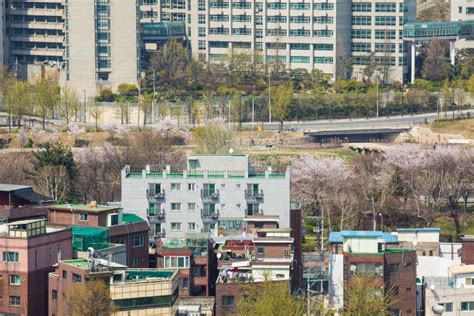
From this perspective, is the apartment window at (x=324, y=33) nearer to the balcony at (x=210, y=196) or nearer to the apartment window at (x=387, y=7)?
the apartment window at (x=387, y=7)

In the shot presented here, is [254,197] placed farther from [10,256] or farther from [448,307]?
[10,256]

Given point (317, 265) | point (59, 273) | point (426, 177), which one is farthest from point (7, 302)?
point (426, 177)

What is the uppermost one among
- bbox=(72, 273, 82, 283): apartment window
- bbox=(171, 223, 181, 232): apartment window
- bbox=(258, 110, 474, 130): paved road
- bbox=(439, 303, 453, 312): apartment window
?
bbox=(72, 273, 82, 283): apartment window

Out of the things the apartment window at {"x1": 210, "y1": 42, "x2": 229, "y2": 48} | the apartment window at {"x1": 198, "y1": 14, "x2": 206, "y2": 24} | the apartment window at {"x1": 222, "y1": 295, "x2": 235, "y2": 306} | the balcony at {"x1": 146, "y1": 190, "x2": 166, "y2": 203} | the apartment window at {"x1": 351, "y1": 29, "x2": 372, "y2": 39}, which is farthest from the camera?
the apartment window at {"x1": 198, "y1": 14, "x2": 206, "y2": 24}

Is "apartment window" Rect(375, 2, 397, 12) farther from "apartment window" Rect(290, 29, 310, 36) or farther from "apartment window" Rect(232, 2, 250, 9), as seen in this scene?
"apartment window" Rect(232, 2, 250, 9)

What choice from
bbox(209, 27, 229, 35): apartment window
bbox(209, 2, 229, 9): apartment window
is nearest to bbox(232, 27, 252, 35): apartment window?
bbox(209, 27, 229, 35): apartment window

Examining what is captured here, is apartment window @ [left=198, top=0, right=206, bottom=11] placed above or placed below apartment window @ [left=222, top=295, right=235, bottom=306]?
above

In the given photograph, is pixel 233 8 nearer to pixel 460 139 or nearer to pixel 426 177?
pixel 460 139
